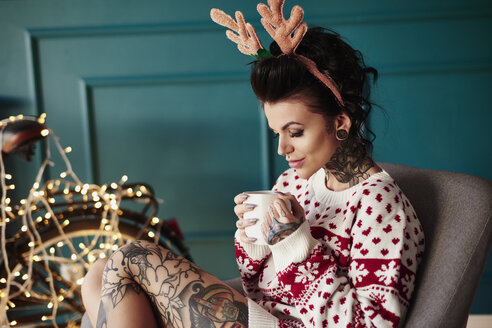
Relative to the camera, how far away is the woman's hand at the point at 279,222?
82 centimetres

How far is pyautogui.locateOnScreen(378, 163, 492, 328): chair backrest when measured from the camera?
2.51 ft

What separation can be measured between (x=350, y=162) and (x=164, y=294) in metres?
0.49

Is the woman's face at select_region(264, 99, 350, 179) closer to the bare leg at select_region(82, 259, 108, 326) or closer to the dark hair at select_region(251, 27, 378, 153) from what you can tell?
the dark hair at select_region(251, 27, 378, 153)

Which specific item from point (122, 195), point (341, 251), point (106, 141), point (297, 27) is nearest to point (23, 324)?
point (122, 195)

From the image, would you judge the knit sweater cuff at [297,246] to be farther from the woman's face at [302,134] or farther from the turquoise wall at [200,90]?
the turquoise wall at [200,90]

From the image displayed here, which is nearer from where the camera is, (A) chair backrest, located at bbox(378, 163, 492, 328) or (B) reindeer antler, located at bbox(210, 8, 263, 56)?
(A) chair backrest, located at bbox(378, 163, 492, 328)

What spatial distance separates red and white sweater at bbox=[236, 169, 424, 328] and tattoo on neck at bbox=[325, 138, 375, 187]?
32 mm

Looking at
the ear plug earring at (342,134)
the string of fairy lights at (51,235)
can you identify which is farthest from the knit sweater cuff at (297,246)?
the string of fairy lights at (51,235)

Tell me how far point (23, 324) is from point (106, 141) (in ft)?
2.38

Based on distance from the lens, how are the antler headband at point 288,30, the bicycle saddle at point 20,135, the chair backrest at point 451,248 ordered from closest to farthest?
the chair backrest at point 451,248, the antler headband at point 288,30, the bicycle saddle at point 20,135

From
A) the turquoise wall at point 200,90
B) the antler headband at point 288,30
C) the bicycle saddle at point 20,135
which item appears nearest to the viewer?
the antler headband at point 288,30

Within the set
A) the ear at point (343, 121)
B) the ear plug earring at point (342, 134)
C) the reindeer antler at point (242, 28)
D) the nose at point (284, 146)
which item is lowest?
the nose at point (284, 146)

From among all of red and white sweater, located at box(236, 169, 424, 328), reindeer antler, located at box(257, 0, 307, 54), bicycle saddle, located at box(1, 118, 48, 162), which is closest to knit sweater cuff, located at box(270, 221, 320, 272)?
red and white sweater, located at box(236, 169, 424, 328)

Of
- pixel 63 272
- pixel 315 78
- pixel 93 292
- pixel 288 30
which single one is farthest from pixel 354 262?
pixel 63 272
